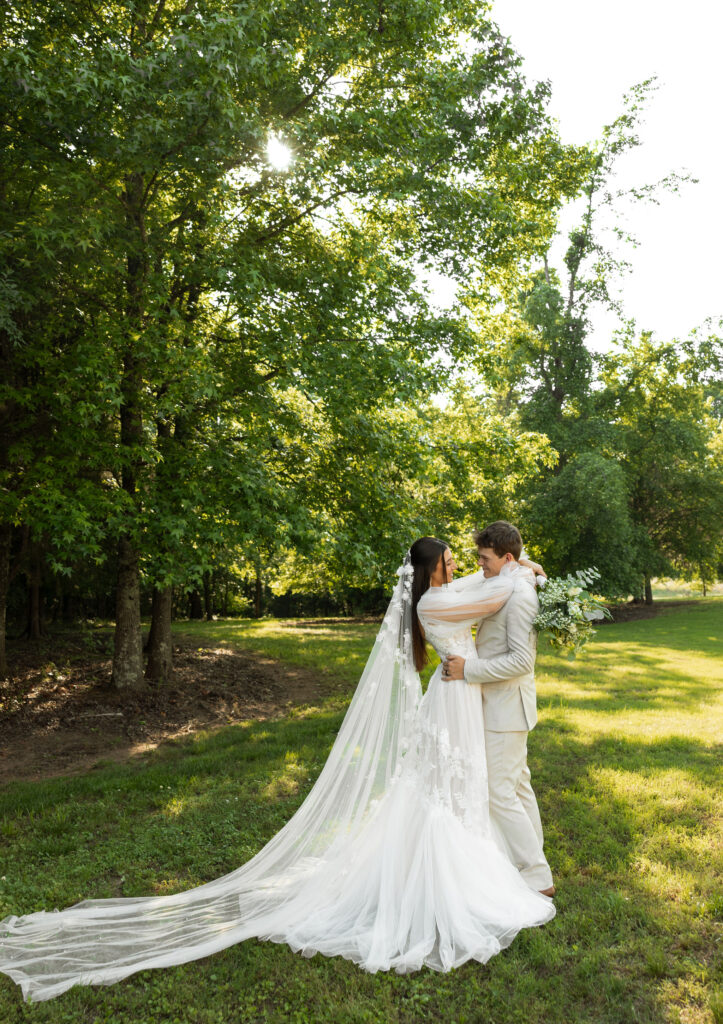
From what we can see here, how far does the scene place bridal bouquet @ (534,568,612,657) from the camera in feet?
15.4

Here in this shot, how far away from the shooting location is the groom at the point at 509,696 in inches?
177

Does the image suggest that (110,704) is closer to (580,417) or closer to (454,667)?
(454,667)

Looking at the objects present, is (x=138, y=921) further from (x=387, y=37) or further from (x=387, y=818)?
(x=387, y=37)

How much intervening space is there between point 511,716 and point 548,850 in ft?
4.69

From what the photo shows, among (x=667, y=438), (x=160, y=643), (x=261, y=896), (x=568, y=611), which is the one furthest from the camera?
(x=667, y=438)

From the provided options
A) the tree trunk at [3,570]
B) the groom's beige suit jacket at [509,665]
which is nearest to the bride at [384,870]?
the groom's beige suit jacket at [509,665]

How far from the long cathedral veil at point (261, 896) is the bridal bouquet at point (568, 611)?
982 millimetres

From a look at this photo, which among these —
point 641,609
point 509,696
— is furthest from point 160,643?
point 641,609

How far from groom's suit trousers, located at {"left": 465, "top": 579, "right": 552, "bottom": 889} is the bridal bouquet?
5.6 inches

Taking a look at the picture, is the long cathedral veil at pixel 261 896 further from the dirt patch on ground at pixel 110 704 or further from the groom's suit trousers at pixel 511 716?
the dirt patch on ground at pixel 110 704

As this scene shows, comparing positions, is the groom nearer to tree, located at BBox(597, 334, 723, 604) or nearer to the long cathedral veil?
the long cathedral veil

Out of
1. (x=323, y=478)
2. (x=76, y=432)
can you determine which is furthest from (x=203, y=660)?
(x=76, y=432)

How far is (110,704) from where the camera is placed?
34.3 feet

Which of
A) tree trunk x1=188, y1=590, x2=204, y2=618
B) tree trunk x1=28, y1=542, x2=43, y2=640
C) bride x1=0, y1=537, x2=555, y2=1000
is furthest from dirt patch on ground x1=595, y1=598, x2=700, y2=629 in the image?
bride x1=0, y1=537, x2=555, y2=1000
